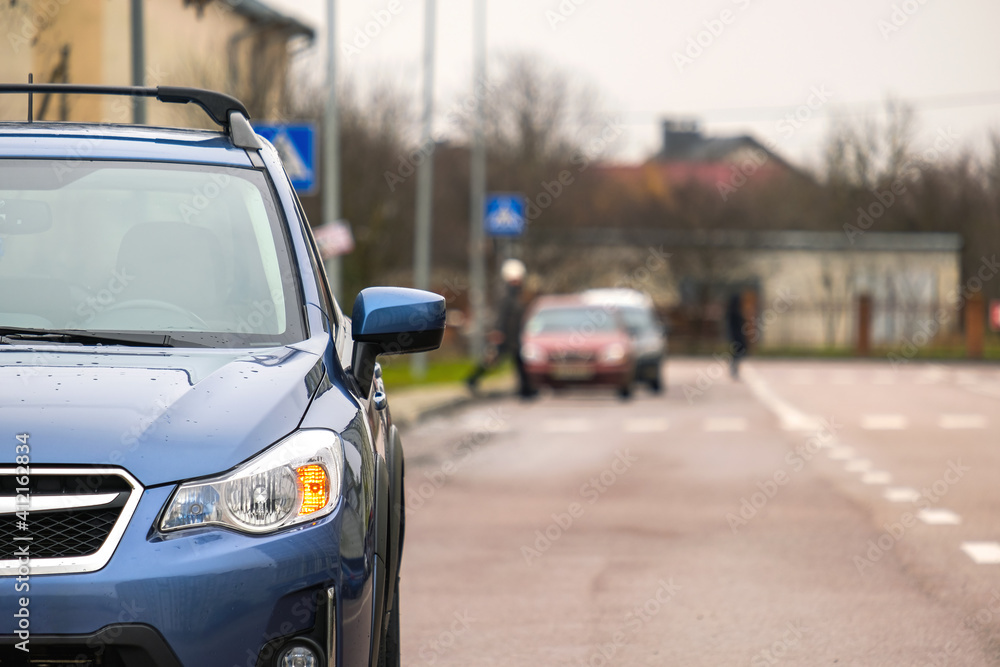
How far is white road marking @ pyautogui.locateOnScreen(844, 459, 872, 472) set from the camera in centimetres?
1311

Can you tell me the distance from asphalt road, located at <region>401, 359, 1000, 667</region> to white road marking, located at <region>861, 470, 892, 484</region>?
5cm

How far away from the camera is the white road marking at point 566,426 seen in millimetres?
18141

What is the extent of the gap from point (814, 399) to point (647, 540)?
16.5 m

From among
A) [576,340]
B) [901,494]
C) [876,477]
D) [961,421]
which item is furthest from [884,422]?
[901,494]

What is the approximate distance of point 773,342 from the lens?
55.0m

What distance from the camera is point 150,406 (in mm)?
3488

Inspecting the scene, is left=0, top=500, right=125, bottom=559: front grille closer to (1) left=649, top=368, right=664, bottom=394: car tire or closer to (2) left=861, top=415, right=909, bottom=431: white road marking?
(2) left=861, top=415, right=909, bottom=431: white road marking

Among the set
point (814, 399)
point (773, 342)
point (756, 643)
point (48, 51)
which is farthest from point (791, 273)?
point (756, 643)

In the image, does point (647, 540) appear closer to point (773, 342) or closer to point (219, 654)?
point (219, 654)

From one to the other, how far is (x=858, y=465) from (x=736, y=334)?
817 inches

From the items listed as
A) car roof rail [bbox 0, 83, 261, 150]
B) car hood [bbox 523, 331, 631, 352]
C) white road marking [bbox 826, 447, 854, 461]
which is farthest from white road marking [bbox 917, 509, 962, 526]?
car hood [bbox 523, 331, 631, 352]

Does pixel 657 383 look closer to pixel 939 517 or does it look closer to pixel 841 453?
pixel 841 453

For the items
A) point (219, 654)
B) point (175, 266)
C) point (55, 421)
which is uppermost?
point (175, 266)

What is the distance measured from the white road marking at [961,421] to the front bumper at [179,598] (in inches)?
632
